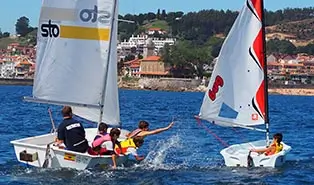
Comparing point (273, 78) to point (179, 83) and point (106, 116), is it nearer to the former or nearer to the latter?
point (179, 83)

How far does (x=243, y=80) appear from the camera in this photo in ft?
75.1

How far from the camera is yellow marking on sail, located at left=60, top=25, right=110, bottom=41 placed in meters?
21.2

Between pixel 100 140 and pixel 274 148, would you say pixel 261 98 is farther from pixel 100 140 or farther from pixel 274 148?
pixel 100 140

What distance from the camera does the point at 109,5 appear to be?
21.0 metres

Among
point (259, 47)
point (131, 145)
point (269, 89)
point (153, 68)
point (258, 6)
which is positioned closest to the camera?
point (131, 145)

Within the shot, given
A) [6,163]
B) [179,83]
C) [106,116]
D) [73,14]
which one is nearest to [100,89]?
[106,116]

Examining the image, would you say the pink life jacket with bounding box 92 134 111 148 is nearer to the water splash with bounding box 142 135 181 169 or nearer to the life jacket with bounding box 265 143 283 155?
the water splash with bounding box 142 135 181 169

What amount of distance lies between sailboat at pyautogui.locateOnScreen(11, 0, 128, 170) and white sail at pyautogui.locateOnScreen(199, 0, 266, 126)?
10.6 feet

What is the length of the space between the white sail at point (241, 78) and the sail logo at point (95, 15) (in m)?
3.87

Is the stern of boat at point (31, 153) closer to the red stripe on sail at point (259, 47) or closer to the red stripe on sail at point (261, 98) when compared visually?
the red stripe on sail at point (261, 98)

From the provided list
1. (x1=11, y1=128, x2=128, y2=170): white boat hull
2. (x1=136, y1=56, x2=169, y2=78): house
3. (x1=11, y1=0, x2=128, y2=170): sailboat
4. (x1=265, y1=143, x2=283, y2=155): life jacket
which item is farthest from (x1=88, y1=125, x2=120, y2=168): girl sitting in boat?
(x1=136, y1=56, x2=169, y2=78): house

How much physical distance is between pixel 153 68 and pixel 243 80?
169110mm

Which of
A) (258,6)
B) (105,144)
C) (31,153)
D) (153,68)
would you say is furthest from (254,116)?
(153,68)

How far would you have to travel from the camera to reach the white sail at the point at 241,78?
891 inches
